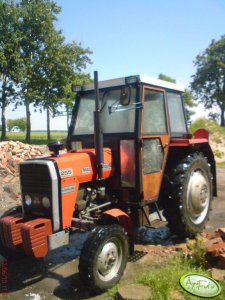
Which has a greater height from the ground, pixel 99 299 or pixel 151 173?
pixel 151 173

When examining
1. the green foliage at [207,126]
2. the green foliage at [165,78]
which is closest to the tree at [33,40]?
the green foliage at [207,126]

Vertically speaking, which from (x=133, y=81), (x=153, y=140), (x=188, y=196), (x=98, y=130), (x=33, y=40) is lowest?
(x=188, y=196)

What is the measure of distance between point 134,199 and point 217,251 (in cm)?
133

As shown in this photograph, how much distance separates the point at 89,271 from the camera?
402cm

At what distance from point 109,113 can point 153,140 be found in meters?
0.85

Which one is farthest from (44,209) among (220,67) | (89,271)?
(220,67)

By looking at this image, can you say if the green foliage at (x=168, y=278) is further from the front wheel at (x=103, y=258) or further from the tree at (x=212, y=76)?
the tree at (x=212, y=76)

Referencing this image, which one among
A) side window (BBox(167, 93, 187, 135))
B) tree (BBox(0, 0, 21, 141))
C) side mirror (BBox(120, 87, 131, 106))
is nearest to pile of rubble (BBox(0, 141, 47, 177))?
side window (BBox(167, 93, 187, 135))

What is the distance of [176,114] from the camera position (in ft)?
20.3

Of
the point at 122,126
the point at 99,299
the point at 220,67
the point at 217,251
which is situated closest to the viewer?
the point at 99,299

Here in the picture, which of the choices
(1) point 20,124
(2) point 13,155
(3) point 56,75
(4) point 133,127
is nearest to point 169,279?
(4) point 133,127

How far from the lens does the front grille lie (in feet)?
14.7

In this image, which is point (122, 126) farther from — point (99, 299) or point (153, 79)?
point (99, 299)

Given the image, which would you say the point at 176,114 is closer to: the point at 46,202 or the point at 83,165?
the point at 83,165
